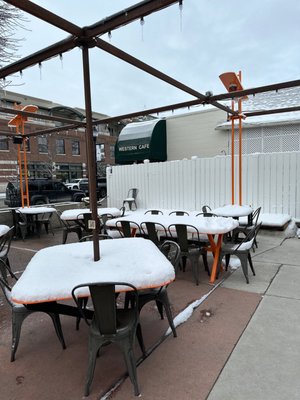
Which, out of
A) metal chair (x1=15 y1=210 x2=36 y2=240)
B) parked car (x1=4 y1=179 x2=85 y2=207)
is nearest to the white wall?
parked car (x1=4 y1=179 x2=85 y2=207)

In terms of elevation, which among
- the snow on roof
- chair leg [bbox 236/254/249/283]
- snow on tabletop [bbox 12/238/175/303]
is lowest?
chair leg [bbox 236/254/249/283]

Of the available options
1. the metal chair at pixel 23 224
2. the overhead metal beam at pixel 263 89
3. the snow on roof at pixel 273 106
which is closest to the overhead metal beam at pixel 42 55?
the overhead metal beam at pixel 263 89

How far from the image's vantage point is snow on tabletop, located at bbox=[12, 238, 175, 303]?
1.89m

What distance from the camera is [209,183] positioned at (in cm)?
823

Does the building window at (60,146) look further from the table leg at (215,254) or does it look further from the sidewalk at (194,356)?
the sidewalk at (194,356)

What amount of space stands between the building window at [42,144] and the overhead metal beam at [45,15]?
29.8m

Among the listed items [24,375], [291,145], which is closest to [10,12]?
[24,375]

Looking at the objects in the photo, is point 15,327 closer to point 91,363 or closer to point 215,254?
point 91,363

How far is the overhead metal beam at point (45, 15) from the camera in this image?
1.77 metres

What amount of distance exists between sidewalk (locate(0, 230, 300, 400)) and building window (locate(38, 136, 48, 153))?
28853 mm

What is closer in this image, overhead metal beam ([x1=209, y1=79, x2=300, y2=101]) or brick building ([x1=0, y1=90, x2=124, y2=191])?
overhead metal beam ([x1=209, y1=79, x2=300, y2=101])

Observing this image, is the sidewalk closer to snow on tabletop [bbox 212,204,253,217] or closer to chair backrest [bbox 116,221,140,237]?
chair backrest [bbox 116,221,140,237]

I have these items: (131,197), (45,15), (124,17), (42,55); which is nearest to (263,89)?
(124,17)

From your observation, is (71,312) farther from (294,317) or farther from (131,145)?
(131,145)
